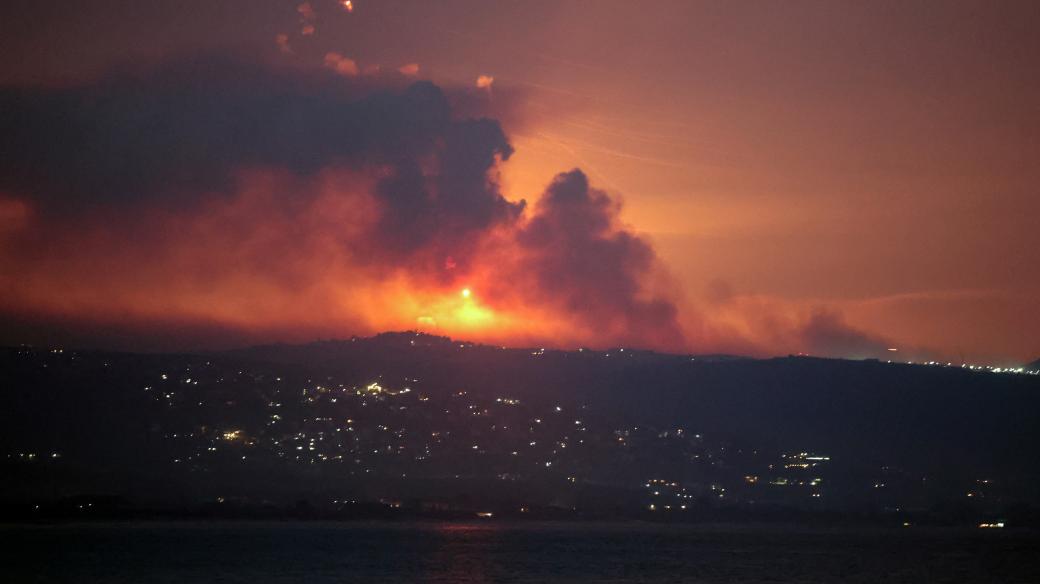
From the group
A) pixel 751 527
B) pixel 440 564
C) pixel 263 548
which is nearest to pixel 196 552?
pixel 263 548

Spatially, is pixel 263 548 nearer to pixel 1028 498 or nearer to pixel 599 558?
pixel 599 558

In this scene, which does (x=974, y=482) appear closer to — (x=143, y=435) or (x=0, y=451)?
(x=143, y=435)

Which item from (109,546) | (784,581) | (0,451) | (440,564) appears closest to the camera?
(784,581)

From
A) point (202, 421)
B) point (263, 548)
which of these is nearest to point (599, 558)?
point (263, 548)

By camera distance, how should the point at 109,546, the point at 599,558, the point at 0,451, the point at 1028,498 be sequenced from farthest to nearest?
the point at 1028,498 < the point at 0,451 < the point at 109,546 < the point at 599,558

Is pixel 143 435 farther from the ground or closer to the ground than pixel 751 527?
farther from the ground

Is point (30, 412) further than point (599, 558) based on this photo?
Yes
